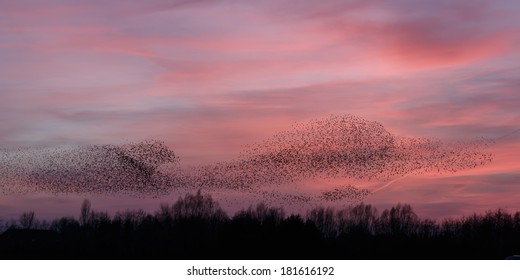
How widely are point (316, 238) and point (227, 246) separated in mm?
7570

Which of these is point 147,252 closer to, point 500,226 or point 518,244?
point 518,244

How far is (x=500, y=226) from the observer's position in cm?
11088

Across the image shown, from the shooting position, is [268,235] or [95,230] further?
[95,230]

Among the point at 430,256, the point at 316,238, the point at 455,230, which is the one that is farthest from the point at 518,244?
the point at 316,238

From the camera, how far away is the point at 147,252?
76.2 m

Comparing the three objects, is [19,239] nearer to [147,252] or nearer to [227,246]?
[147,252]

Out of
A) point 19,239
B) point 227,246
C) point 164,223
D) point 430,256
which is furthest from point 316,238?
point 19,239
